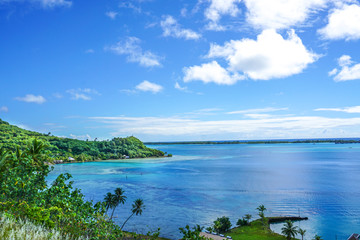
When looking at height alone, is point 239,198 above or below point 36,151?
below

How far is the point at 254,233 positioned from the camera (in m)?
42.9

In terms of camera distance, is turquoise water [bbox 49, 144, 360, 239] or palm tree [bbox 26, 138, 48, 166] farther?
turquoise water [bbox 49, 144, 360, 239]

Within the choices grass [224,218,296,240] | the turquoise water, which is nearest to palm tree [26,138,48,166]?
the turquoise water

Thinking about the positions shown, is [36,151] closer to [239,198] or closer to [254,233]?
[254,233]

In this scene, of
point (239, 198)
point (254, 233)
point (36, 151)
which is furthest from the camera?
point (239, 198)

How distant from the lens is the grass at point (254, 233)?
40.7m

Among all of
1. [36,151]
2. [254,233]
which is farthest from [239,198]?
[36,151]

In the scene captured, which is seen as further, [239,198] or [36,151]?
[239,198]

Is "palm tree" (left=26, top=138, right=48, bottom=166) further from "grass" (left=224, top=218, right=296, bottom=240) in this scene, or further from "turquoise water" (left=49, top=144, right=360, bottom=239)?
"grass" (left=224, top=218, right=296, bottom=240)

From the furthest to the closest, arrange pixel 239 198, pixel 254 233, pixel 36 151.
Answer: pixel 239 198 → pixel 254 233 → pixel 36 151

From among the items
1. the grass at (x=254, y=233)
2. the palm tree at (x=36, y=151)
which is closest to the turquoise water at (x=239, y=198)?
the grass at (x=254, y=233)

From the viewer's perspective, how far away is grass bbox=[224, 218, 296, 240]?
134 feet

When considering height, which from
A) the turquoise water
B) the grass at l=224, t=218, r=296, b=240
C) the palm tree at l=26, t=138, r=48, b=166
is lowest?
the turquoise water

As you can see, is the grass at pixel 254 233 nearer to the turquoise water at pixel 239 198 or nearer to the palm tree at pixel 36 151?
the turquoise water at pixel 239 198
